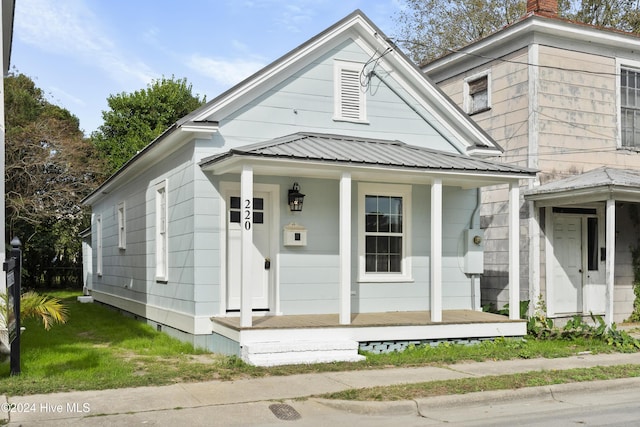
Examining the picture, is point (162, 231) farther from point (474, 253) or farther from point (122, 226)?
point (474, 253)

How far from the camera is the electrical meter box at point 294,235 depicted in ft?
38.8

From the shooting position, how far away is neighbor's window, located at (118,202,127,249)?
17.2 meters

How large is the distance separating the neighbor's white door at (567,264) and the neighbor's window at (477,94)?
320 cm

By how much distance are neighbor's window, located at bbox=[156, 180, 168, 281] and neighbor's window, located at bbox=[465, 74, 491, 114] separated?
293 inches

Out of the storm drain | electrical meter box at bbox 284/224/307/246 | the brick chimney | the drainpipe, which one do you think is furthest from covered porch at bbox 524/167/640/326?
the storm drain

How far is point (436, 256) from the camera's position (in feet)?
37.3

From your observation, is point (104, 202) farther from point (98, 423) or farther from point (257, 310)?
point (98, 423)

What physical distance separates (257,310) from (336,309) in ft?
4.80

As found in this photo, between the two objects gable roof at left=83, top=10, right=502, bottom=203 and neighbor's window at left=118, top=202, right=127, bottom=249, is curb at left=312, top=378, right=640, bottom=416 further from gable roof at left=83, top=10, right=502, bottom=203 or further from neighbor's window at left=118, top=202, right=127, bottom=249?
neighbor's window at left=118, top=202, right=127, bottom=249

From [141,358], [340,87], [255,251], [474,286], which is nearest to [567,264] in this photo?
[474,286]

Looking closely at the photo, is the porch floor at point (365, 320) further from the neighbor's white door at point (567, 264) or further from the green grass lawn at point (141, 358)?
the neighbor's white door at point (567, 264)

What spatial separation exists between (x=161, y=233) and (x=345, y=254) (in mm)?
4706

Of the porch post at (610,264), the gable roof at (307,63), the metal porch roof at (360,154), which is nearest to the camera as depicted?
the metal porch roof at (360,154)

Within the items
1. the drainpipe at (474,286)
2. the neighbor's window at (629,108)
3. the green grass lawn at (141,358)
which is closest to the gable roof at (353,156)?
the drainpipe at (474,286)
